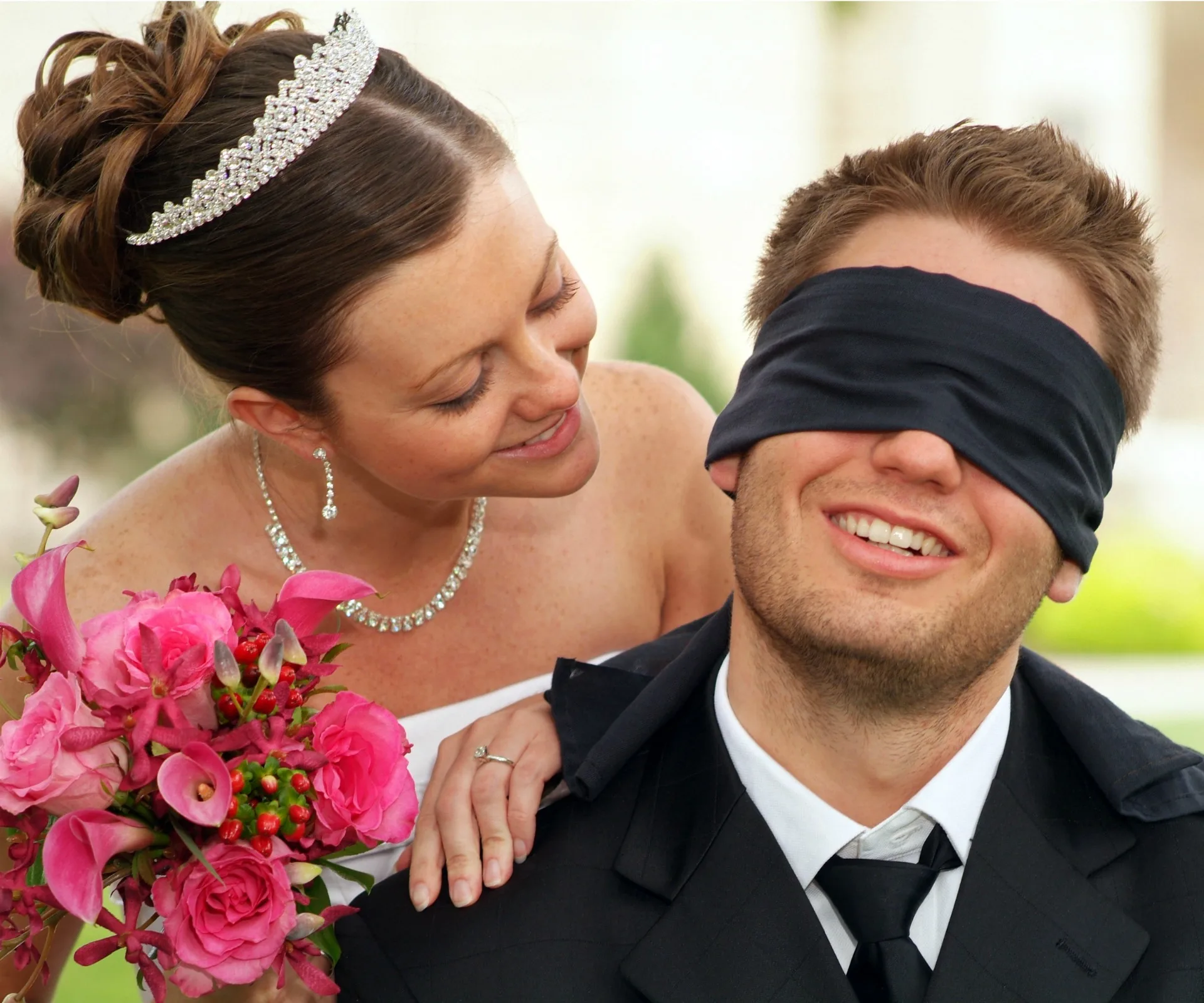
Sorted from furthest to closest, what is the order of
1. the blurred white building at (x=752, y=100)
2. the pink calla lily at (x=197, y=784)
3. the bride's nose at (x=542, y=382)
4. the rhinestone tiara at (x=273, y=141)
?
the blurred white building at (x=752, y=100) < the bride's nose at (x=542, y=382) < the rhinestone tiara at (x=273, y=141) < the pink calla lily at (x=197, y=784)

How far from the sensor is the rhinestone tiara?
2221 millimetres

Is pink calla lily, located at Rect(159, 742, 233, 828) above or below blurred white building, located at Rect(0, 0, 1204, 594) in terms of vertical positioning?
above

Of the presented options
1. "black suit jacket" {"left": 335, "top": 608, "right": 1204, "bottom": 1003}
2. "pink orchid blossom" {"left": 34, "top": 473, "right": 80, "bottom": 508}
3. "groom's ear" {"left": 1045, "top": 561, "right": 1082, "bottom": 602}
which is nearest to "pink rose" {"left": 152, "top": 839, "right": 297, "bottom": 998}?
"black suit jacket" {"left": 335, "top": 608, "right": 1204, "bottom": 1003}

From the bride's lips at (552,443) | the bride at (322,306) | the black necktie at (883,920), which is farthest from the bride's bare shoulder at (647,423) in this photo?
the black necktie at (883,920)

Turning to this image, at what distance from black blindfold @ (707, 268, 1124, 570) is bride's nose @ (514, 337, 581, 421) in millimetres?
374

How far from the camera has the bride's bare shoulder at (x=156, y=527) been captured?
103 inches

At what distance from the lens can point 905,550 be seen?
2.04 m

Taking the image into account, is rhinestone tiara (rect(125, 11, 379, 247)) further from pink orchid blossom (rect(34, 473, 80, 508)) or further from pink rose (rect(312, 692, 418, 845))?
pink rose (rect(312, 692, 418, 845))

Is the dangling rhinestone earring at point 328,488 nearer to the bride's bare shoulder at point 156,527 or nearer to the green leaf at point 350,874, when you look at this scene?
the bride's bare shoulder at point 156,527

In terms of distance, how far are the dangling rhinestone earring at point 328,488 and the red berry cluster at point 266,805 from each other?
898mm

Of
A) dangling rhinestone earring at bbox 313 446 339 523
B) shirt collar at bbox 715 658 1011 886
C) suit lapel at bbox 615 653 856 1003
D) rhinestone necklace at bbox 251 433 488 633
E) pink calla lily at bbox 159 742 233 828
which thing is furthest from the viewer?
rhinestone necklace at bbox 251 433 488 633

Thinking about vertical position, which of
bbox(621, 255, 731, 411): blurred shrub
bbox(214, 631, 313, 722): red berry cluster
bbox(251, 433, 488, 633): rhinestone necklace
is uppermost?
bbox(214, 631, 313, 722): red berry cluster

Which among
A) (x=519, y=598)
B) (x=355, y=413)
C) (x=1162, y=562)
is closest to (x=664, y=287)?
(x=1162, y=562)

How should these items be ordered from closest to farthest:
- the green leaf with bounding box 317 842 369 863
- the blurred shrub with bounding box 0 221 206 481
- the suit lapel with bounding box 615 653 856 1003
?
the green leaf with bounding box 317 842 369 863, the suit lapel with bounding box 615 653 856 1003, the blurred shrub with bounding box 0 221 206 481
